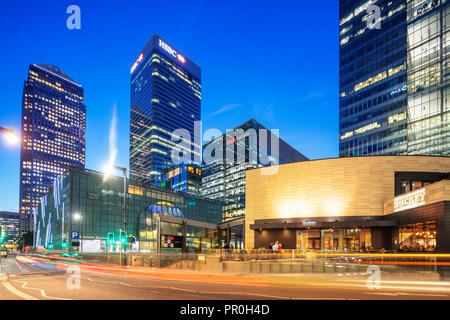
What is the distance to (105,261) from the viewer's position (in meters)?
44.4

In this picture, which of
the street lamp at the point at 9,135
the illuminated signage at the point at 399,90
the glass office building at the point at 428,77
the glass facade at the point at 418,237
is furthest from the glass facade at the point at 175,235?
the illuminated signage at the point at 399,90

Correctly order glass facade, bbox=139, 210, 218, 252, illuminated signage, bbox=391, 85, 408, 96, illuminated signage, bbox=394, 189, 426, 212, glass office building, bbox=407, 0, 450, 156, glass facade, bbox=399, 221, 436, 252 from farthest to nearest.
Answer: illuminated signage, bbox=391, 85, 408, 96
glass office building, bbox=407, 0, 450, 156
glass facade, bbox=139, 210, 218, 252
illuminated signage, bbox=394, 189, 426, 212
glass facade, bbox=399, 221, 436, 252

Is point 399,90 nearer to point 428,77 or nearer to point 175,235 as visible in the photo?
point 428,77

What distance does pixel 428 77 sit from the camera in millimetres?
90688

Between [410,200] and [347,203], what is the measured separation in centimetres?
943

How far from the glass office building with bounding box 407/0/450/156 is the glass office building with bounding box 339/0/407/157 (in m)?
2.90

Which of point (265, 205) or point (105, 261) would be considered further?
point (265, 205)

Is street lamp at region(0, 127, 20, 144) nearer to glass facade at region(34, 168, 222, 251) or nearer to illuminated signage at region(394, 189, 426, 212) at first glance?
illuminated signage at region(394, 189, 426, 212)

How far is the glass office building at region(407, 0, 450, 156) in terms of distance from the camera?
8581cm

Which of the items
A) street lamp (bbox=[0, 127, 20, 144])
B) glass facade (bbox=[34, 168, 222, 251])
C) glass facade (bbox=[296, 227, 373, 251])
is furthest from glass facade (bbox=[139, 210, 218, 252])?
street lamp (bbox=[0, 127, 20, 144])
